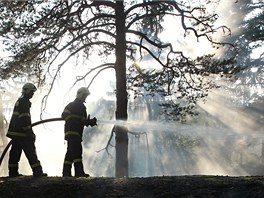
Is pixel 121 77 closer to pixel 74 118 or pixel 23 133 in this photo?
pixel 74 118

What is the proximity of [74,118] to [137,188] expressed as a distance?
3.19 m

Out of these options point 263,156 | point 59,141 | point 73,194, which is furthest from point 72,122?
point 59,141

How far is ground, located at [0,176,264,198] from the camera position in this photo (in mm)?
5430

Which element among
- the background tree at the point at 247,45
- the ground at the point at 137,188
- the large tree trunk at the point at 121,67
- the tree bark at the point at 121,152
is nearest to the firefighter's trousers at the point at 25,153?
the ground at the point at 137,188

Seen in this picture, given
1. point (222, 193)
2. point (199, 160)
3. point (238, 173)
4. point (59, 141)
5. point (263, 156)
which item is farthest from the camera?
point (59, 141)

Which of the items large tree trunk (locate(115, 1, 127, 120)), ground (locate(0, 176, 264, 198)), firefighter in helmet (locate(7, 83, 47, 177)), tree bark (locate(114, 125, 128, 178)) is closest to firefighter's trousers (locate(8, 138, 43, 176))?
firefighter in helmet (locate(7, 83, 47, 177))

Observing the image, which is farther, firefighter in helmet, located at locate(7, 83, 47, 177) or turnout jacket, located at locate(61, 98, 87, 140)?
turnout jacket, located at locate(61, 98, 87, 140)

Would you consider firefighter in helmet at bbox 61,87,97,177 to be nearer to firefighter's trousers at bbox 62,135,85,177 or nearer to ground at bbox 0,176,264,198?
firefighter's trousers at bbox 62,135,85,177

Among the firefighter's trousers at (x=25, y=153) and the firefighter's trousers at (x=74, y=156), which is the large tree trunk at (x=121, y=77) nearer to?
the firefighter's trousers at (x=74, y=156)

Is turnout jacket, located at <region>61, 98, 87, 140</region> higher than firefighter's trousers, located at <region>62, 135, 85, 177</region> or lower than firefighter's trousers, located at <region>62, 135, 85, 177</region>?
higher

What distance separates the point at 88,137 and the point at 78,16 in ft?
127

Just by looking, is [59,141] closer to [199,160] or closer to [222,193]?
[199,160]

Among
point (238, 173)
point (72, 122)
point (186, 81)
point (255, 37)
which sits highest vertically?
point (255, 37)

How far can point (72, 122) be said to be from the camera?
344 inches
